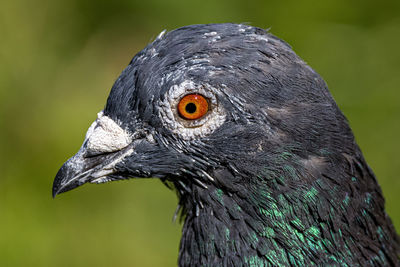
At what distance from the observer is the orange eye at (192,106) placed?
3.04m

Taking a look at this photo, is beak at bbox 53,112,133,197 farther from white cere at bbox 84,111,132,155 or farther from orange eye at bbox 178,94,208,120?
orange eye at bbox 178,94,208,120

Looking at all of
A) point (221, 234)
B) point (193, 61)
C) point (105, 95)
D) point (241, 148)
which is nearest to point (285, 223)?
point (221, 234)

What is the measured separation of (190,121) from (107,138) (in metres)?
0.50

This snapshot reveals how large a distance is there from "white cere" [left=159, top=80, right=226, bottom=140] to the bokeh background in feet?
13.1

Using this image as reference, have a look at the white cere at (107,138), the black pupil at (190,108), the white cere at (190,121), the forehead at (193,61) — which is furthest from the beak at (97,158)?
the black pupil at (190,108)

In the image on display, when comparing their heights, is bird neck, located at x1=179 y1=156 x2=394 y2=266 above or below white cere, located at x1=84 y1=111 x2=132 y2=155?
below

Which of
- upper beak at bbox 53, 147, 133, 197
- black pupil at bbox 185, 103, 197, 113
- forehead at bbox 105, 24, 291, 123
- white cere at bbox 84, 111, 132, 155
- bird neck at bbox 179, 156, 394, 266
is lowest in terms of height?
bird neck at bbox 179, 156, 394, 266

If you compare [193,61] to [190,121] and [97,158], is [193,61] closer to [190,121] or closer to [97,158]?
[190,121]

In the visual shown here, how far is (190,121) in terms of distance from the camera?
3104mm

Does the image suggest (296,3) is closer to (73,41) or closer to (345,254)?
(73,41)

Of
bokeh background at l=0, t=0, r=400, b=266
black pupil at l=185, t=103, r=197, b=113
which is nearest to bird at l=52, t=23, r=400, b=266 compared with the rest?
black pupil at l=185, t=103, r=197, b=113

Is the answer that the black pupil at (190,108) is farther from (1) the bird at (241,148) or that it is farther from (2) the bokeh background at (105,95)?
(2) the bokeh background at (105,95)

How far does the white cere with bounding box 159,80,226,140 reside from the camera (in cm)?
304

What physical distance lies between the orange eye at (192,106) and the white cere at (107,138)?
0.38 m
